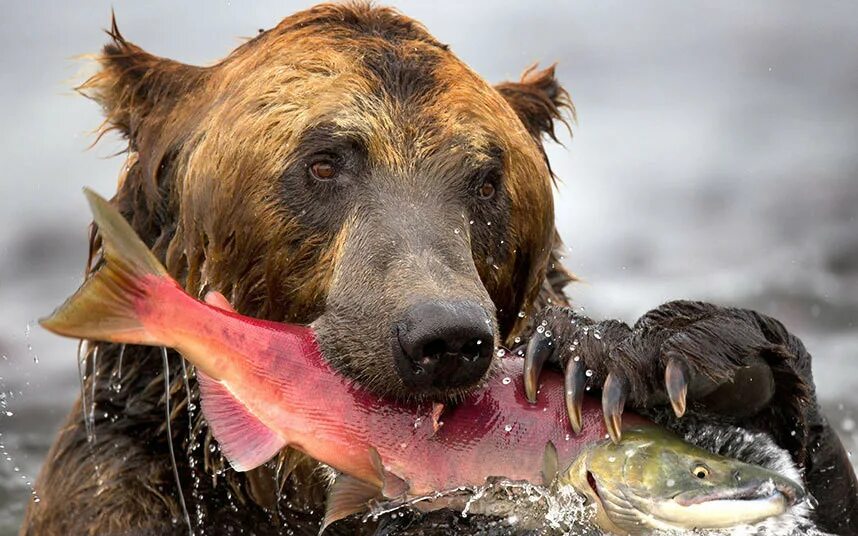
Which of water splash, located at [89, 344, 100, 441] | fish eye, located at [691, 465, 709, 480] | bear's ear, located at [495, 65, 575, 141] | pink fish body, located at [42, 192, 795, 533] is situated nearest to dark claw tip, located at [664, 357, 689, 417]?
pink fish body, located at [42, 192, 795, 533]

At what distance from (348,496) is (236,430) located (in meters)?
0.30

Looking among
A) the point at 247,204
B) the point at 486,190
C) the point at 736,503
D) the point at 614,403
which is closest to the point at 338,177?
the point at 247,204

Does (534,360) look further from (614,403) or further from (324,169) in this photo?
(324,169)

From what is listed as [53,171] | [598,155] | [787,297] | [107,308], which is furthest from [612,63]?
[107,308]

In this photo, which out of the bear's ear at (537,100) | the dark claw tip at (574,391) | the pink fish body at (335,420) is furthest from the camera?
the bear's ear at (537,100)

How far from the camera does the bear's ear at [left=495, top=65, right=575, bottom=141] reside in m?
5.48

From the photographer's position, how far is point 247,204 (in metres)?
4.50

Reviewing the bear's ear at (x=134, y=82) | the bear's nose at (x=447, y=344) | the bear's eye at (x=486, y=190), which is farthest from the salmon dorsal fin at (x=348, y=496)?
the bear's ear at (x=134, y=82)

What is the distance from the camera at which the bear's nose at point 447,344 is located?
11.7ft

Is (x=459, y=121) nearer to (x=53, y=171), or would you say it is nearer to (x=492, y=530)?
(x=492, y=530)

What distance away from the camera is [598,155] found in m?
13.7

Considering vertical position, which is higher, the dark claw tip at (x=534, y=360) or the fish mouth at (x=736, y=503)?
the dark claw tip at (x=534, y=360)

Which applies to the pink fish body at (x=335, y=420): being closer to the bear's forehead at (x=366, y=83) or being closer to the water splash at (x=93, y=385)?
the bear's forehead at (x=366, y=83)

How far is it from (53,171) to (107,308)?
8.66 m
